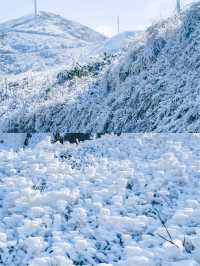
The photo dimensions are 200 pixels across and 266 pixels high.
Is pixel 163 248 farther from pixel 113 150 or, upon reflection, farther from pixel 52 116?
pixel 52 116

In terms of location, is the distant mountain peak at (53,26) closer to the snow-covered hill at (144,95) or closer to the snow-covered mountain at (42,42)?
the snow-covered mountain at (42,42)

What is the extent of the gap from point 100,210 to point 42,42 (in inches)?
2588

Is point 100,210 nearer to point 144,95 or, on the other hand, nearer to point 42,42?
point 144,95

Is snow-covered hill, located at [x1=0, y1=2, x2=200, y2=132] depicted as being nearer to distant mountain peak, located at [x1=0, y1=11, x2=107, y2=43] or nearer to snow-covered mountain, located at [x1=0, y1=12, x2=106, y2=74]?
snow-covered mountain, located at [x1=0, y1=12, x2=106, y2=74]

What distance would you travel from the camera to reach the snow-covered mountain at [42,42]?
5300 centimetres

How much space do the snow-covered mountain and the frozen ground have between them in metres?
30.9

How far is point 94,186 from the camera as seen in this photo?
23.5ft

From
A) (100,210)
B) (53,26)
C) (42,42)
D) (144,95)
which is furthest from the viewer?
(53,26)

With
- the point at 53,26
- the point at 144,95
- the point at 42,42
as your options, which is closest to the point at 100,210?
the point at 144,95

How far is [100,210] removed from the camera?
600cm

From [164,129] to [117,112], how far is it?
9.15ft

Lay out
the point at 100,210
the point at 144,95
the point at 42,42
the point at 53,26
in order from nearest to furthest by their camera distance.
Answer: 1. the point at 100,210
2. the point at 144,95
3. the point at 42,42
4. the point at 53,26

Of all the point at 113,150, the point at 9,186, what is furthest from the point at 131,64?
the point at 9,186

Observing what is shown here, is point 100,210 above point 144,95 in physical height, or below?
above
